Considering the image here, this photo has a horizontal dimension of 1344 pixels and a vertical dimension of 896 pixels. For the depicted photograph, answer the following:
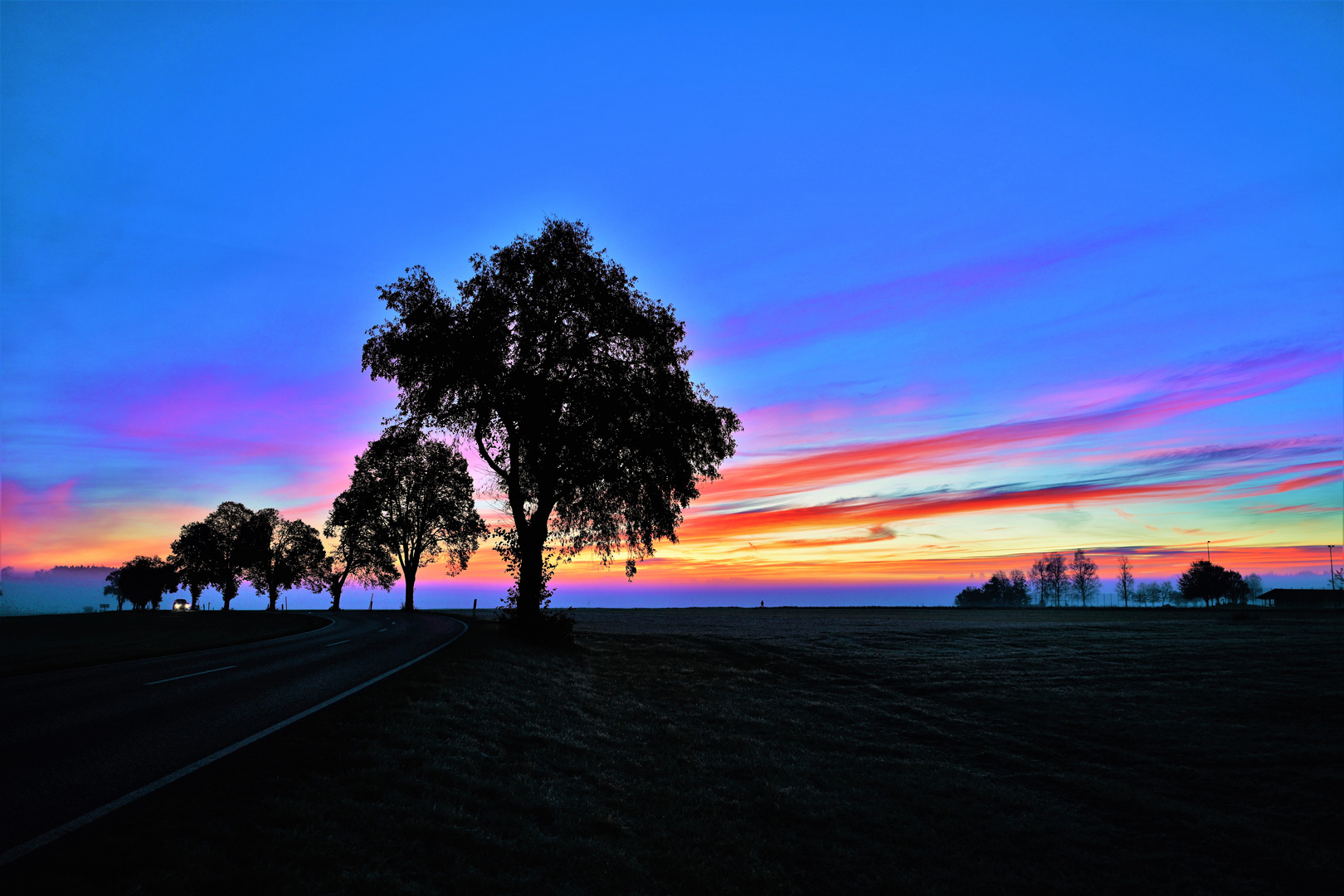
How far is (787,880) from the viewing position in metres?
9.80

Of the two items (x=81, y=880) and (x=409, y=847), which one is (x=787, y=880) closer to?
(x=409, y=847)

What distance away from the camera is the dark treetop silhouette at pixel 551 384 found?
30234mm

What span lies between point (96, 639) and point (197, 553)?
65.3m

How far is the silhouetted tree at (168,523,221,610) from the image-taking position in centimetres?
9181

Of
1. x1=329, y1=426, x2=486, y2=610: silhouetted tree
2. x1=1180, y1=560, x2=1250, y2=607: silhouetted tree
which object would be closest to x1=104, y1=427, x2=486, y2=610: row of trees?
x1=329, y1=426, x2=486, y2=610: silhouetted tree

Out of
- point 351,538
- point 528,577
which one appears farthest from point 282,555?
point 528,577

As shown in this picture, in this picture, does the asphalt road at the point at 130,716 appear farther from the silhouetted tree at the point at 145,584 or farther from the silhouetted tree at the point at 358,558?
the silhouetted tree at the point at 145,584

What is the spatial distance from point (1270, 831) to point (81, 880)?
18.0 meters

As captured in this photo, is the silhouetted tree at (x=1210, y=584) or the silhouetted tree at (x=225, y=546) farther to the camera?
the silhouetted tree at (x=1210, y=584)

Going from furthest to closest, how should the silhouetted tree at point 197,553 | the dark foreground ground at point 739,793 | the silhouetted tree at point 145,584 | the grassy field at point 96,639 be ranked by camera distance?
the silhouetted tree at point 145,584
the silhouetted tree at point 197,553
the grassy field at point 96,639
the dark foreground ground at point 739,793

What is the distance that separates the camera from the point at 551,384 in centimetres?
3036

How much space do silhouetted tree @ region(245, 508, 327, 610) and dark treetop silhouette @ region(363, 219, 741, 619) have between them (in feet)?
241

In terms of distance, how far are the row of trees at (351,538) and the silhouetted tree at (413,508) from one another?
88 millimetres

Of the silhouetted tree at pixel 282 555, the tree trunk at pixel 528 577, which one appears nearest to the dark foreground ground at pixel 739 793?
the tree trunk at pixel 528 577
